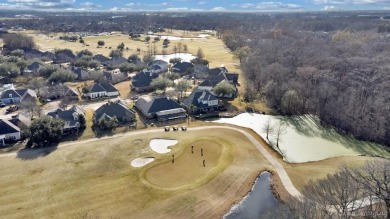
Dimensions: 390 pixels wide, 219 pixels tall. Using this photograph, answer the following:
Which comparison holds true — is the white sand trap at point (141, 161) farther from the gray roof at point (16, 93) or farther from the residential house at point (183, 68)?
the residential house at point (183, 68)

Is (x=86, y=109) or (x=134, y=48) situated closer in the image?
(x=86, y=109)

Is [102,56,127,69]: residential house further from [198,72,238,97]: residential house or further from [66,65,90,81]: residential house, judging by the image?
[198,72,238,97]: residential house

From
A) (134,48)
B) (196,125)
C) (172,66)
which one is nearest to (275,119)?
(196,125)

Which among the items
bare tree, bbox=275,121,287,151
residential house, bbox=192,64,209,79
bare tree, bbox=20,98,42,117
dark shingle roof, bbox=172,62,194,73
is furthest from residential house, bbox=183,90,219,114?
dark shingle roof, bbox=172,62,194,73

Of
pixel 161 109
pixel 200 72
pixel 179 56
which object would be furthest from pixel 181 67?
pixel 161 109

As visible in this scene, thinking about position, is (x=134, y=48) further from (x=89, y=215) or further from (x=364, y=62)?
(x=89, y=215)
